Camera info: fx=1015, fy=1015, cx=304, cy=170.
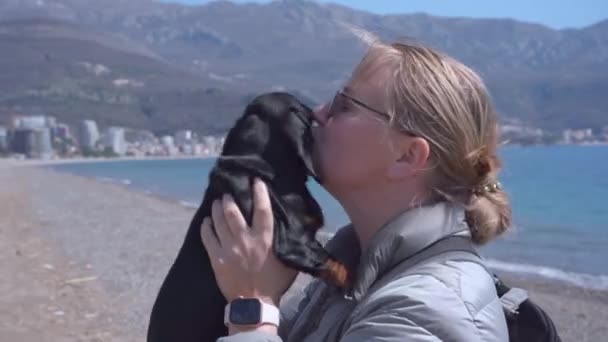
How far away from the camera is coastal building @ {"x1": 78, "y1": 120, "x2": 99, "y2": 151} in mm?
108688

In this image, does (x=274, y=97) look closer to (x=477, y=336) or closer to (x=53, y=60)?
(x=477, y=336)

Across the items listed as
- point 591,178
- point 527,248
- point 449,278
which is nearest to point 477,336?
point 449,278

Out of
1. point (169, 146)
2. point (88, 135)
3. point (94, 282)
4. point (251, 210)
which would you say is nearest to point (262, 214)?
point (251, 210)

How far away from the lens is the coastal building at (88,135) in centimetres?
10869

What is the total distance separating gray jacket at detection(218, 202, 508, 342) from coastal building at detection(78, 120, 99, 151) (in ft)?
357

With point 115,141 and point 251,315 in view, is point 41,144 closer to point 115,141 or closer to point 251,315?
point 115,141

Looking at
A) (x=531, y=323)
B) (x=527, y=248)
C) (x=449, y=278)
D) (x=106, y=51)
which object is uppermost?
(x=449, y=278)

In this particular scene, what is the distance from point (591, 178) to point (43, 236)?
48450mm

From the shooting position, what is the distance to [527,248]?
19.0m

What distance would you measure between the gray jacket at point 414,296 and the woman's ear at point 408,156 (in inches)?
3.1

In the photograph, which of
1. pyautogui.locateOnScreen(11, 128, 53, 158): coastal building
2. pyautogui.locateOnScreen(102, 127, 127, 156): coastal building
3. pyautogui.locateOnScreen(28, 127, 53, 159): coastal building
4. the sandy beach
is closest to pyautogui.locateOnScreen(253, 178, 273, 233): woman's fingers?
the sandy beach

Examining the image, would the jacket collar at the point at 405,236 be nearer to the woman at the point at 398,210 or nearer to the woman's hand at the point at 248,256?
the woman at the point at 398,210

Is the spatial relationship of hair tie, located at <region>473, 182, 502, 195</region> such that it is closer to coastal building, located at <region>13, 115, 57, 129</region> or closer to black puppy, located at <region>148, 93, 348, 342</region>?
black puppy, located at <region>148, 93, 348, 342</region>

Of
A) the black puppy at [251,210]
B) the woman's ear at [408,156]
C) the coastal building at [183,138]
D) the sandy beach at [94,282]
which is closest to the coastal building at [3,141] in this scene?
the coastal building at [183,138]
